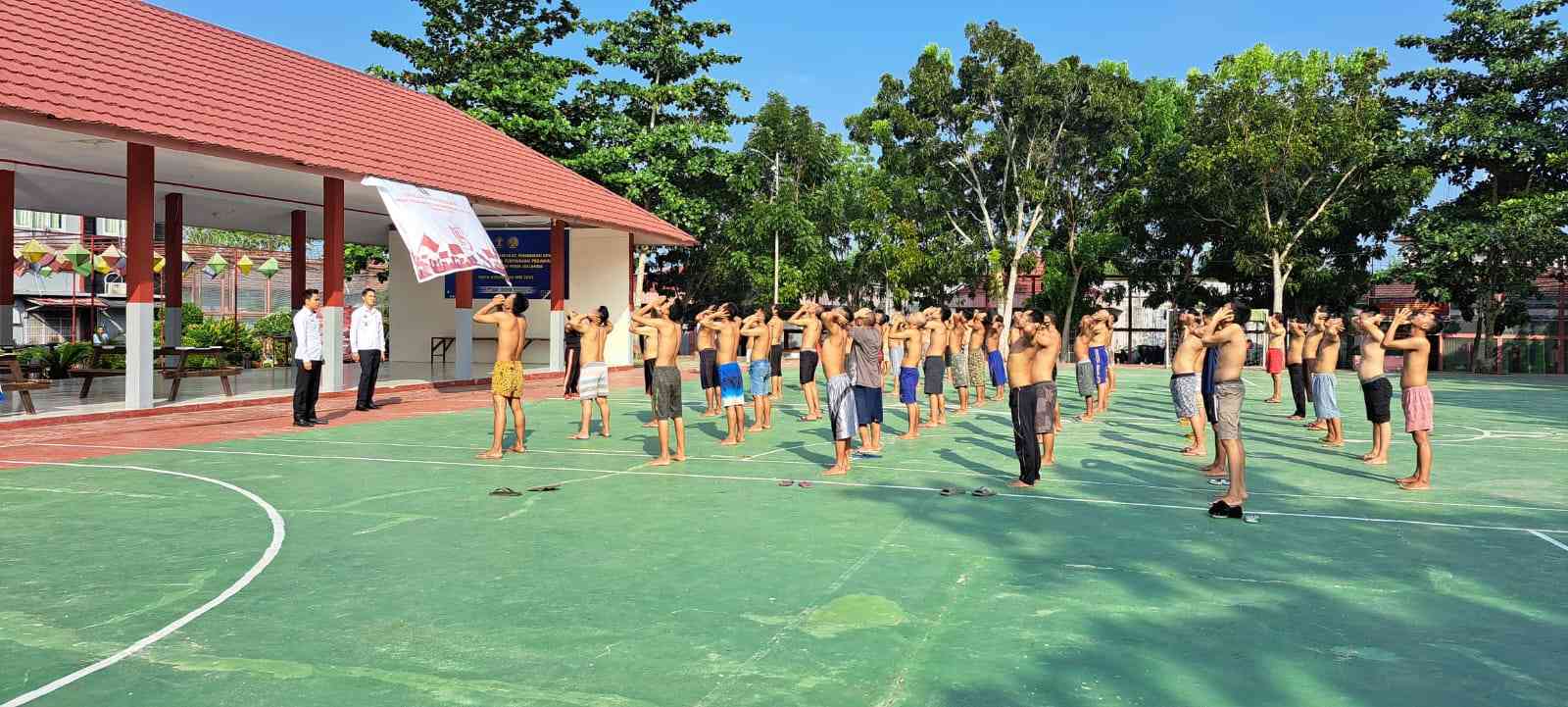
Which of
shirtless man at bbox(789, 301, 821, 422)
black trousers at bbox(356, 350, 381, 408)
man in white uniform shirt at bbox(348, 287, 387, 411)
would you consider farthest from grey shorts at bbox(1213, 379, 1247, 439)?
black trousers at bbox(356, 350, 381, 408)

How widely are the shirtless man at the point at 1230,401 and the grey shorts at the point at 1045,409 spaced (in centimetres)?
141

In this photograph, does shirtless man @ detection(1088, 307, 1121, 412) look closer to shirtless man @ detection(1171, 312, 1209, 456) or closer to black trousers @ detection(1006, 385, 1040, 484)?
shirtless man @ detection(1171, 312, 1209, 456)

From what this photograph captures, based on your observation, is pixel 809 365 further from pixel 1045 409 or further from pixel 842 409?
pixel 1045 409

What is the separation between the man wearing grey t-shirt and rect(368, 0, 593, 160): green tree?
19906 millimetres

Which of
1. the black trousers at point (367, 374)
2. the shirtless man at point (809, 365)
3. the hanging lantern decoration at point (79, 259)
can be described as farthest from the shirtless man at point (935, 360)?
the hanging lantern decoration at point (79, 259)

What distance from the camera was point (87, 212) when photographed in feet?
71.6

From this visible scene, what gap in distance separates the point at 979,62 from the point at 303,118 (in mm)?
21476

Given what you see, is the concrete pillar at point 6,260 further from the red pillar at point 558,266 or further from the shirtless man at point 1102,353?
the shirtless man at point 1102,353

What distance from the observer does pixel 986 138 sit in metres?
32.8

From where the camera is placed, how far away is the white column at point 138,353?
13.0 meters

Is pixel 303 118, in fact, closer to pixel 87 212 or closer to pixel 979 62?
pixel 87 212

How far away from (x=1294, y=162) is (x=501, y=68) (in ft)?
71.6

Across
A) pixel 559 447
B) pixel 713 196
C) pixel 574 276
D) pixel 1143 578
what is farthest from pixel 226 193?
pixel 1143 578

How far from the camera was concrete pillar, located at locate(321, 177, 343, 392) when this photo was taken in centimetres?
1573
